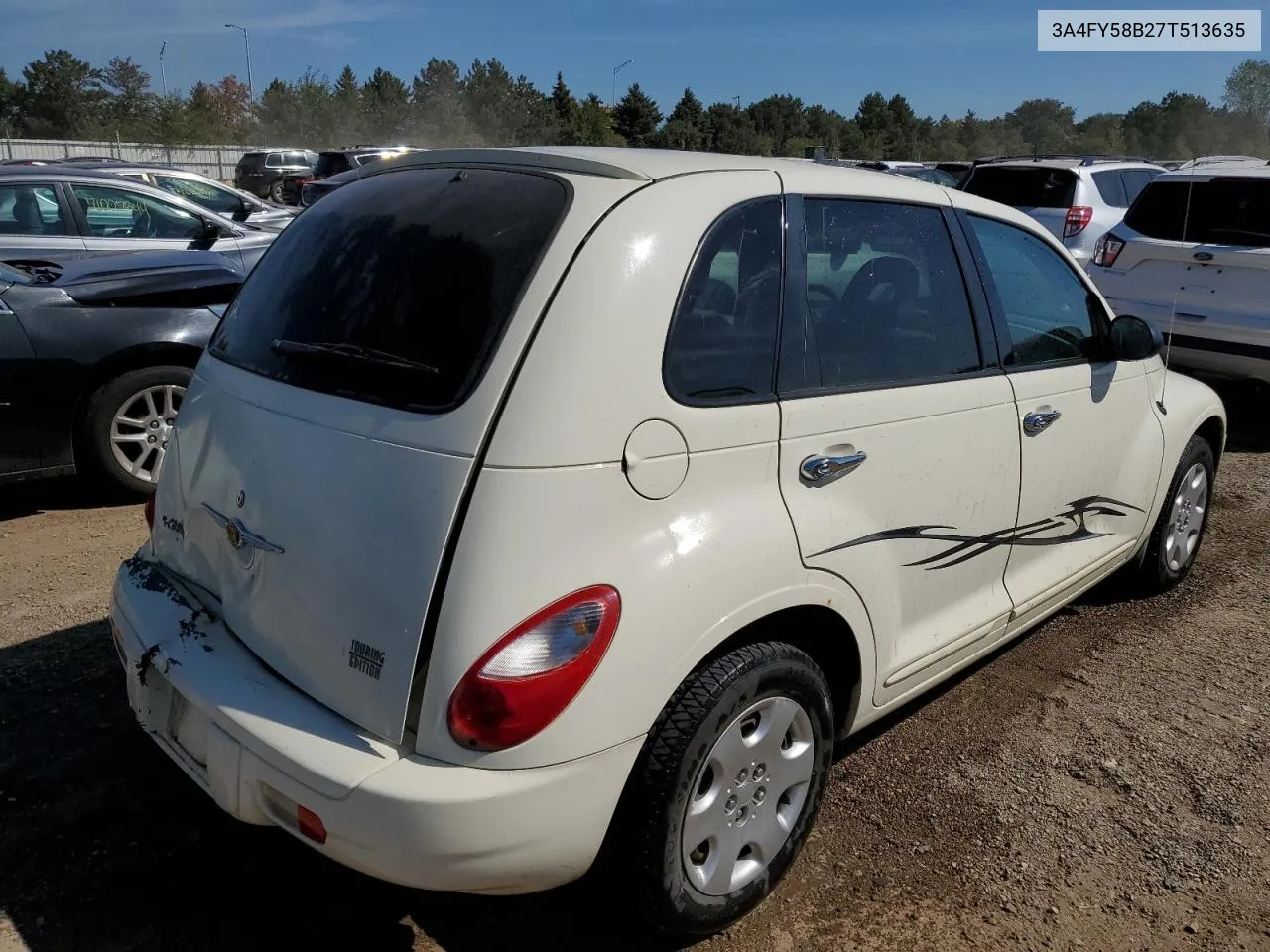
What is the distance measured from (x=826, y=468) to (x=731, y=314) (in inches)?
17.2

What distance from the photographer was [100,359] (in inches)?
197

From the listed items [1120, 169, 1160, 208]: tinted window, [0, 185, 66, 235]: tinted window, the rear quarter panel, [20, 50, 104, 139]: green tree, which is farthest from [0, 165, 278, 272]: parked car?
[20, 50, 104, 139]: green tree

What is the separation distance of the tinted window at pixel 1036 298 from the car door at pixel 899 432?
0.59 ft

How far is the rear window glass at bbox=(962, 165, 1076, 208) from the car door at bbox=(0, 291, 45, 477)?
8.99 meters

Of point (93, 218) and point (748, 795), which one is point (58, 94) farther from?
point (748, 795)

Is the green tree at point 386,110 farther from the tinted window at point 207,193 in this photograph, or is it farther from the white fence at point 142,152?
the tinted window at point 207,193

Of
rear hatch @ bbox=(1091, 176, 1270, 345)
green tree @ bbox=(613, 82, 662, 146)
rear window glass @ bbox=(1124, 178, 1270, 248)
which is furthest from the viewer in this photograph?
green tree @ bbox=(613, 82, 662, 146)

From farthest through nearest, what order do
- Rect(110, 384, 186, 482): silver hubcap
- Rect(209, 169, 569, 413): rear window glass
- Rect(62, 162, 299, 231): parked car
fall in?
Rect(62, 162, 299, 231): parked car, Rect(110, 384, 186, 482): silver hubcap, Rect(209, 169, 569, 413): rear window glass

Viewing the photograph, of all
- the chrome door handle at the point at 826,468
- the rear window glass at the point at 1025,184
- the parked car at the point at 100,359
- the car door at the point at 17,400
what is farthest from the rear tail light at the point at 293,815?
the rear window glass at the point at 1025,184

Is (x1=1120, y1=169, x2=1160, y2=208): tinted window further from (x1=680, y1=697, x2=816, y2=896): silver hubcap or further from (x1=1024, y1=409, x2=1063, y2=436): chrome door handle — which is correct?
(x1=680, y1=697, x2=816, y2=896): silver hubcap

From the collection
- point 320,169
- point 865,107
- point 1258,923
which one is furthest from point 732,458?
point 865,107

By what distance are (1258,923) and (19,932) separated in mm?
3020

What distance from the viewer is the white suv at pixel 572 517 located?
1.97 metres

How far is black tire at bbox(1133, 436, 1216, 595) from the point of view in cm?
427
